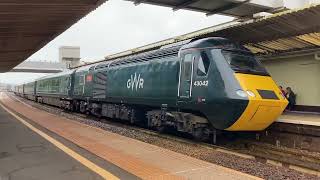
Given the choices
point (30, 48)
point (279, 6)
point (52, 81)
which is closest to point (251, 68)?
point (279, 6)

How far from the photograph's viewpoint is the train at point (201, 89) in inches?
461

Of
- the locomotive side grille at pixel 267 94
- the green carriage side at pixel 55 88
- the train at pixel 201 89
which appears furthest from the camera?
the green carriage side at pixel 55 88

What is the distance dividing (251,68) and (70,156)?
20.1 ft

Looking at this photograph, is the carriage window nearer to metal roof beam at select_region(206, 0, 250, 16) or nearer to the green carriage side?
metal roof beam at select_region(206, 0, 250, 16)

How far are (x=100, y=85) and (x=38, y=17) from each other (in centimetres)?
787

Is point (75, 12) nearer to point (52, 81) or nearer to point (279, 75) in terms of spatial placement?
point (279, 75)

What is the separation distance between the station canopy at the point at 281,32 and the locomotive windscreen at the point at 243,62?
1.37 m

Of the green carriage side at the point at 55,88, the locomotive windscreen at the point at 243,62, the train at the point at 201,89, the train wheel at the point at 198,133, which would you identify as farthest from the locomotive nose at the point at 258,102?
the green carriage side at the point at 55,88

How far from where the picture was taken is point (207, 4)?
1725 cm

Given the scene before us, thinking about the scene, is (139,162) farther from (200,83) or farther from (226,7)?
(226,7)

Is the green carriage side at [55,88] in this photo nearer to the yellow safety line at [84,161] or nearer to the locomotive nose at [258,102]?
the yellow safety line at [84,161]

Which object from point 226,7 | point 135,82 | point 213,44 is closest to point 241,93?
point 213,44

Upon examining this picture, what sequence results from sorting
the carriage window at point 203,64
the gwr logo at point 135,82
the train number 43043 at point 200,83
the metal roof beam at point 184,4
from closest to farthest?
the train number 43043 at point 200,83, the carriage window at point 203,64, the metal roof beam at point 184,4, the gwr logo at point 135,82

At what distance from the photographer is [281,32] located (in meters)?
14.6
